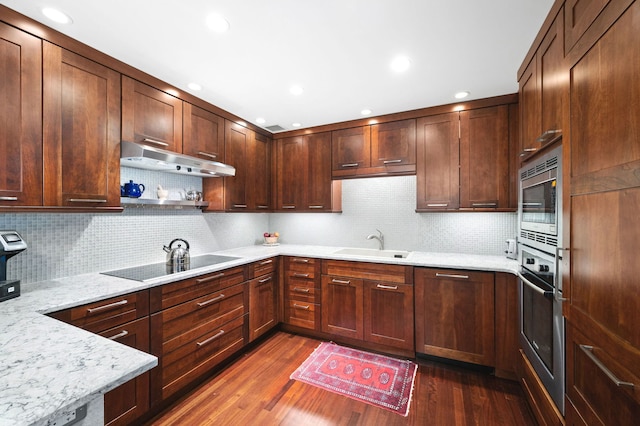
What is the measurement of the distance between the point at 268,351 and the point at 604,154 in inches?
114

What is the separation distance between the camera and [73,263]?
6.90ft

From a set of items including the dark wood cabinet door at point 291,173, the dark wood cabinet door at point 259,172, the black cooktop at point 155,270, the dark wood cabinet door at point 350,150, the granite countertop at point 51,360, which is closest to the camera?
the granite countertop at point 51,360

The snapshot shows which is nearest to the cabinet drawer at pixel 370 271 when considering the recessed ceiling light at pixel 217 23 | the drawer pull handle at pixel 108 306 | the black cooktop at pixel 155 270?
the black cooktop at pixel 155 270

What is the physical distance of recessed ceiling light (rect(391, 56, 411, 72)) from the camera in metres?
2.02

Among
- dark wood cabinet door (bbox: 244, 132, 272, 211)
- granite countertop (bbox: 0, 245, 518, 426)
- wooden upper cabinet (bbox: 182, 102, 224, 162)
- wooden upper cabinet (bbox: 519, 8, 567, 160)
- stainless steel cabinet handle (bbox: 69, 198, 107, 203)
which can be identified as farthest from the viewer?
dark wood cabinet door (bbox: 244, 132, 272, 211)

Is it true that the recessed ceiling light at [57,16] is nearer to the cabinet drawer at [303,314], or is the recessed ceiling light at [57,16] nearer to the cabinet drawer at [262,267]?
the cabinet drawer at [262,267]

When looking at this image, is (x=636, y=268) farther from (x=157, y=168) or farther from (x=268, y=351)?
(x=157, y=168)

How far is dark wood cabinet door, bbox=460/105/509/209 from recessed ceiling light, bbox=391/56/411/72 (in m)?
1.03

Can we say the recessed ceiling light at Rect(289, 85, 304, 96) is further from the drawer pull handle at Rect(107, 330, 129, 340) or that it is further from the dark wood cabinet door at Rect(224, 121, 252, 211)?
the drawer pull handle at Rect(107, 330, 129, 340)

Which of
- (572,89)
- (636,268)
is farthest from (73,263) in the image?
(572,89)

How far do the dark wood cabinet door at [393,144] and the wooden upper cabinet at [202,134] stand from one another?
1.68 m

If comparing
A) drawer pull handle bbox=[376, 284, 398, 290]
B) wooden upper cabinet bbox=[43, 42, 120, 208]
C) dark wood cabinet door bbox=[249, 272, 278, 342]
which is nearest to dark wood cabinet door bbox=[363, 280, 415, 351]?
drawer pull handle bbox=[376, 284, 398, 290]

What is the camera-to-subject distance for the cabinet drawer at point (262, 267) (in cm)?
287

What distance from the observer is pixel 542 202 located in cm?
168
